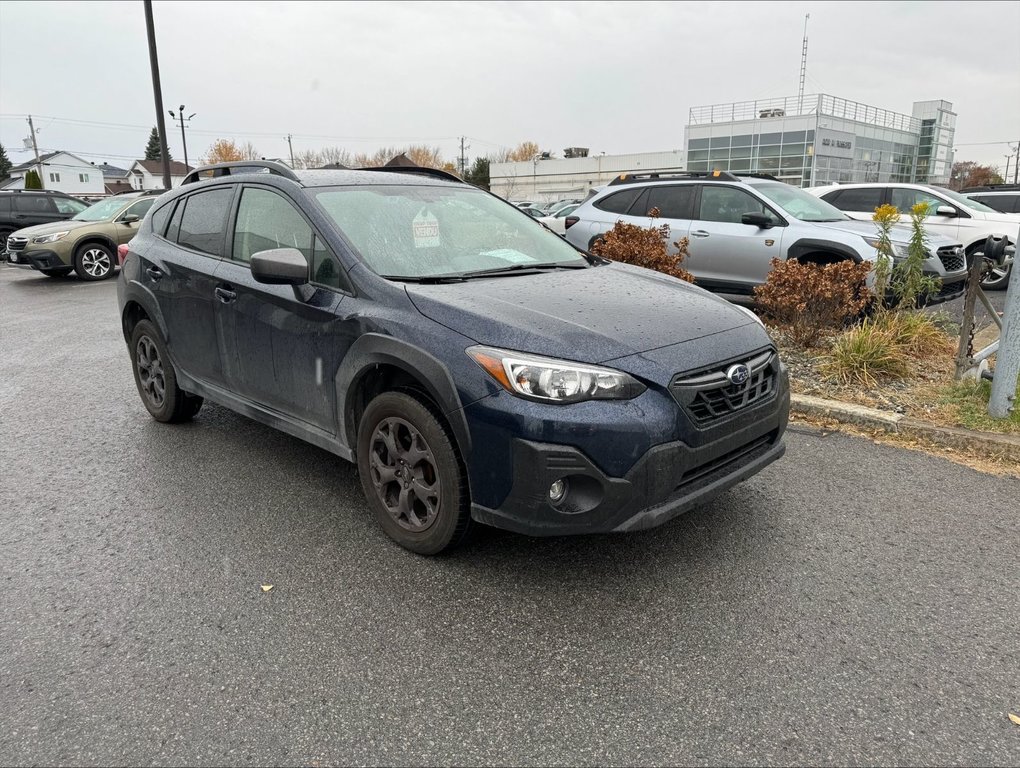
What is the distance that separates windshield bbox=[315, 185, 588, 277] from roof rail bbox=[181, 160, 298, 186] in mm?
415

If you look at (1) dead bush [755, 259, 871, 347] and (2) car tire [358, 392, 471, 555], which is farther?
(1) dead bush [755, 259, 871, 347]

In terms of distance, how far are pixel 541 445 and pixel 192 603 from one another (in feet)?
5.34

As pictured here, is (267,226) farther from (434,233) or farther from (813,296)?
(813,296)

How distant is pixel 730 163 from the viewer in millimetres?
58281

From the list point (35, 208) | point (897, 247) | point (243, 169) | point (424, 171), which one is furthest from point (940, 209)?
point (35, 208)

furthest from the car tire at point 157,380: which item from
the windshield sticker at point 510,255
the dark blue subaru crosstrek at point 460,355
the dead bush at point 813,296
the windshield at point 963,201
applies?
the windshield at point 963,201

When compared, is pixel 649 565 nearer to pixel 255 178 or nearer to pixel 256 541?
pixel 256 541

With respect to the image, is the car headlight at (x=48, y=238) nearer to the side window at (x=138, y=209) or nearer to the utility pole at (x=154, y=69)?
the side window at (x=138, y=209)

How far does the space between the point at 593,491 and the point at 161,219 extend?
400 centimetres

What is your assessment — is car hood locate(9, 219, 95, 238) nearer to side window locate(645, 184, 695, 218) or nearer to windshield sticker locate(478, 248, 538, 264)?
side window locate(645, 184, 695, 218)

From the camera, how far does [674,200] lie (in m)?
9.19

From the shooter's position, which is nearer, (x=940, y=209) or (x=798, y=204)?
(x=798, y=204)

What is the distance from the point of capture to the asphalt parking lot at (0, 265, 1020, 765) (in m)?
2.21

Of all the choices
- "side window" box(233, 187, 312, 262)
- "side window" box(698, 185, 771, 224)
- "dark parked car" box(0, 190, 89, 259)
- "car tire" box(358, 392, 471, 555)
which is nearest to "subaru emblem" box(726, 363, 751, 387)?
"car tire" box(358, 392, 471, 555)
